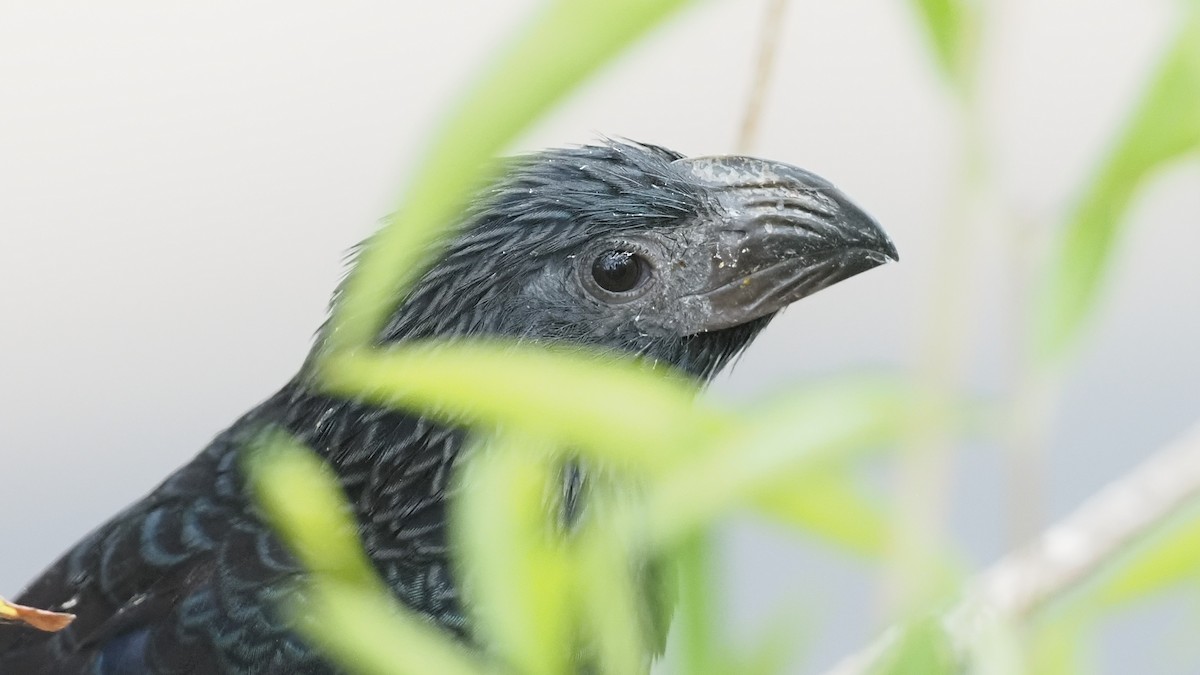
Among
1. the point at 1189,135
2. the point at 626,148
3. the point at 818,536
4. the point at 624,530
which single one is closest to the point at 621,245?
the point at 626,148

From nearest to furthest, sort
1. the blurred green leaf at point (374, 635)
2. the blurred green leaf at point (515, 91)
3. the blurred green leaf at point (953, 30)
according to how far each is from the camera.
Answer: the blurred green leaf at point (515, 91), the blurred green leaf at point (953, 30), the blurred green leaf at point (374, 635)

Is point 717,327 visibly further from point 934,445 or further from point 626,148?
point 934,445

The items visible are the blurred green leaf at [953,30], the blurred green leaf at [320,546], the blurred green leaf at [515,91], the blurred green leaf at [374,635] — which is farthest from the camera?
the blurred green leaf at [320,546]

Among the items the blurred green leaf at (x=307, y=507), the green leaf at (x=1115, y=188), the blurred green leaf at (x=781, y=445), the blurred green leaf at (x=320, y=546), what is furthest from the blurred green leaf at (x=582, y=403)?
A: the blurred green leaf at (x=307, y=507)

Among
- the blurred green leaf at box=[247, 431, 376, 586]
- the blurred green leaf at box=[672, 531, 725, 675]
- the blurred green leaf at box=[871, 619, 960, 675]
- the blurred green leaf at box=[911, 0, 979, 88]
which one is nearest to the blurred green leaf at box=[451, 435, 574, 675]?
the blurred green leaf at box=[672, 531, 725, 675]

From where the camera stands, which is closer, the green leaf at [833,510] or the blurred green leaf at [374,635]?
the green leaf at [833,510]

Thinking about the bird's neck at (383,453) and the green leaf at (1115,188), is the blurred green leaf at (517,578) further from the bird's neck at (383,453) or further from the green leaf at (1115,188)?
the bird's neck at (383,453)

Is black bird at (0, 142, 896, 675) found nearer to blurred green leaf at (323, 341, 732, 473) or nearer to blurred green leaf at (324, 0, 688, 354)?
blurred green leaf at (323, 341, 732, 473)
